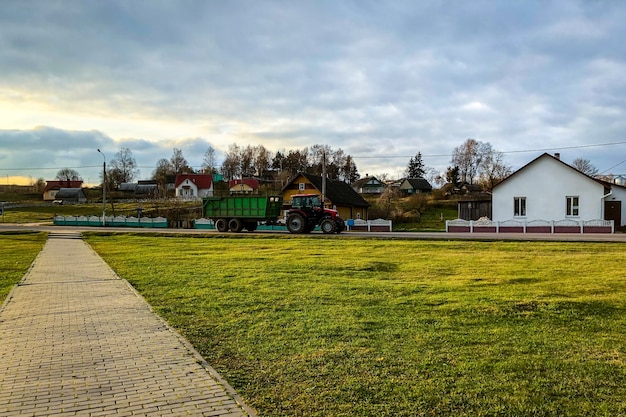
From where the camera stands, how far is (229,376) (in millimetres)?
4973

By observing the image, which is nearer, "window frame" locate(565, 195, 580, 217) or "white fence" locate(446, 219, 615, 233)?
"white fence" locate(446, 219, 615, 233)

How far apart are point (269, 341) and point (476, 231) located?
92.5 feet

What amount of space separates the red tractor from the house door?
1977 cm

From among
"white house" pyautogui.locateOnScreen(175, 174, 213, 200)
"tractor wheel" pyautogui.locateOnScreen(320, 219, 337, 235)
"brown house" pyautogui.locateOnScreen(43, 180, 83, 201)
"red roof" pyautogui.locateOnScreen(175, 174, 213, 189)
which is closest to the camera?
"tractor wheel" pyautogui.locateOnScreen(320, 219, 337, 235)

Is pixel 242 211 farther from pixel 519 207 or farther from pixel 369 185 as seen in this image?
pixel 369 185

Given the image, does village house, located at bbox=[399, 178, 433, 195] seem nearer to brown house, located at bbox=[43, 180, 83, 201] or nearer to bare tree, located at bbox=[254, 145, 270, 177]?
bare tree, located at bbox=[254, 145, 270, 177]

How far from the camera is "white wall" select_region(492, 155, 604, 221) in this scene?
33.2 m

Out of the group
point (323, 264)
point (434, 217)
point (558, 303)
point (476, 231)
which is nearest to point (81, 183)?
point (434, 217)

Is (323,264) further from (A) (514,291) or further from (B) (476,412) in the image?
(B) (476,412)

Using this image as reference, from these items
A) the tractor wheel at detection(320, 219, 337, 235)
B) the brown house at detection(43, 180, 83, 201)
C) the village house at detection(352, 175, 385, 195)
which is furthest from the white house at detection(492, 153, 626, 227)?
the brown house at detection(43, 180, 83, 201)

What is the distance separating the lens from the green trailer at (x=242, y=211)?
31781 millimetres

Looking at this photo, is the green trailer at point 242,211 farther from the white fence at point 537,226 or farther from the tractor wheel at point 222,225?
the white fence at point 537,226

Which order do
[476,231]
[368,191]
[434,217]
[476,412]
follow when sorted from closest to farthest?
[476,412] < [476,231] < [434,217] < [368,191]

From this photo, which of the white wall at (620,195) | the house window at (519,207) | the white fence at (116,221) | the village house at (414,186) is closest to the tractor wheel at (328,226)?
the house window at (519,207)
